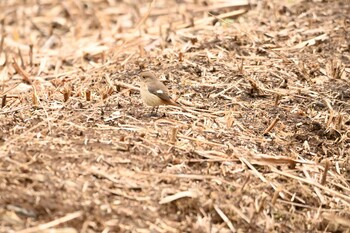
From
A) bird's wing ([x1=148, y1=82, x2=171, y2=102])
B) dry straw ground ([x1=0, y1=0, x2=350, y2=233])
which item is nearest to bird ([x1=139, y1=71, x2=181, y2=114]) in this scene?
bird's wing ([x1=148, y1=82, x2=171, y2=102])

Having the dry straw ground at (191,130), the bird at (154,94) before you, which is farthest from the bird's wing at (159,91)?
the dry straw ground at (191,130)

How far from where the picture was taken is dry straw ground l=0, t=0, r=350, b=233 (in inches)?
176

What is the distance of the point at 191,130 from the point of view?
5.57 metres

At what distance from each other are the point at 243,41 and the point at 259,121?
6.47 ft

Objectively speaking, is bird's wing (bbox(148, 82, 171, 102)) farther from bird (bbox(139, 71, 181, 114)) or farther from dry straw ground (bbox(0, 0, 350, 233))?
dry straw ground (bbox(0, 0, 350, 233))

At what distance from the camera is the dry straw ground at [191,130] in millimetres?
4465

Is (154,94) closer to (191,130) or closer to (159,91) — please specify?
(159,91)

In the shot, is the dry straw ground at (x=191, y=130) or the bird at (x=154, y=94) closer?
the dry straw ground at (x=191, y=130)

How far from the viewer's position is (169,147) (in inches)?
202

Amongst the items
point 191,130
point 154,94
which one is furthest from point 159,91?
point 191,130

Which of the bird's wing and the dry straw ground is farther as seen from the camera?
the bird's wing

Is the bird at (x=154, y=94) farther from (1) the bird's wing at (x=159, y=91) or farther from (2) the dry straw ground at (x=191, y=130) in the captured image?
(2) the dry straw ground at (x=191, y=130)

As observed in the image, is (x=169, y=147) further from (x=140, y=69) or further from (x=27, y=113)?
(x=140, y=69)

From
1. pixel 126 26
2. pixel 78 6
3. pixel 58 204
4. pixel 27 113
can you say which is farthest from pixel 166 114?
pixel 78 6
